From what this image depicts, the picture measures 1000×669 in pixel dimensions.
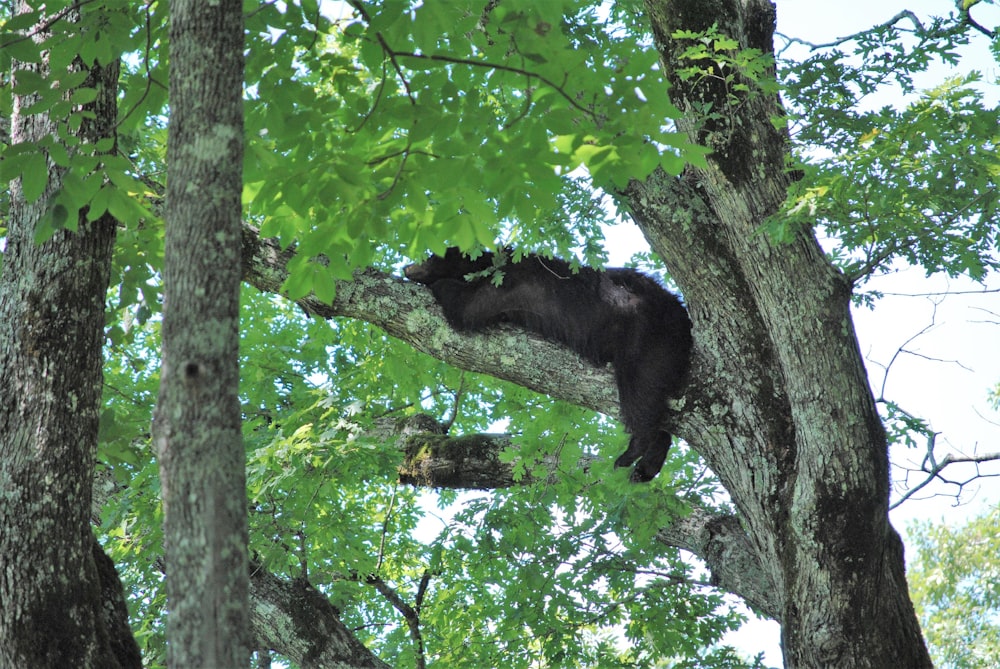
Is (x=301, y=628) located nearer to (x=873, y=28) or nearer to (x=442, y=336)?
(x=442, y=336)

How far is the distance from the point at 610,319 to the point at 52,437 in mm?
2494

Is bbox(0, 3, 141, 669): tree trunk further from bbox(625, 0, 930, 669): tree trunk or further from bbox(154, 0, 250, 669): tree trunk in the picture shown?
bbox(625, 0, 930, 669): tree trunk

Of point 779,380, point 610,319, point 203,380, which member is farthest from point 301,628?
point 203,380

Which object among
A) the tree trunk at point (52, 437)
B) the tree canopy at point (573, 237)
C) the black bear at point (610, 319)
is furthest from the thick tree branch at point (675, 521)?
the tree trunk at point (52, 437)

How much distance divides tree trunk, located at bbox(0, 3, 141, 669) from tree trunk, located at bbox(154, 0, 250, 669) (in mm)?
1214

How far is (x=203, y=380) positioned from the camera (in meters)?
1.86

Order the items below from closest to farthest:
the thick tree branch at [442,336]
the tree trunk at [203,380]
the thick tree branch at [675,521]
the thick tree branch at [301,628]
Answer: the tree trunk at [203,380] < the thick tree branch at [442,336] < the thick tree branch at [675,521] < the thick tree branch at [301,628]

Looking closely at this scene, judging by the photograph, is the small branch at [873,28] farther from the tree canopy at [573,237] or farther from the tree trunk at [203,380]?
the tree trunk at [203,380]

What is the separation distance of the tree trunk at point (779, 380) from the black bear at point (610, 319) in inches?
8.1

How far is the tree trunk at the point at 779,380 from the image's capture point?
3639 mm

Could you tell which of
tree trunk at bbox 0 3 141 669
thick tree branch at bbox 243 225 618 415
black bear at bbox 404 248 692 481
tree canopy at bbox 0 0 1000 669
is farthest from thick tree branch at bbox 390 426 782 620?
tree trunk at bbox 0 3 141 669

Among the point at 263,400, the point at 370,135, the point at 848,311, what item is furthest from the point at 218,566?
the point at 263,400

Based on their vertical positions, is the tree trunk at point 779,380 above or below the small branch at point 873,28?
below

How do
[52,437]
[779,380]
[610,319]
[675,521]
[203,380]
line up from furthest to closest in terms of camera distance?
Result: 1. [675,521]
2. [610,319]
3. [779,380]
4. [52,437]
5. [203,380]
